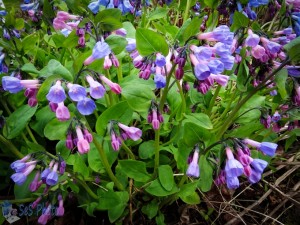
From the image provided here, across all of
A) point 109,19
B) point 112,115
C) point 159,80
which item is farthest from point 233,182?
point 109,19

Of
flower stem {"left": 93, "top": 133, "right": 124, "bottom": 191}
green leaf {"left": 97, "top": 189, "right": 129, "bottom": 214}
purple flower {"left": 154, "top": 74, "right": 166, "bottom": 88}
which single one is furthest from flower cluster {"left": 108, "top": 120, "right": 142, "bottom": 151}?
green leaf {"left": 97, "top": 189, "right": 129, "bottom": 214}

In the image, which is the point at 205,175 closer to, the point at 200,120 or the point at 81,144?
the point at 200,120

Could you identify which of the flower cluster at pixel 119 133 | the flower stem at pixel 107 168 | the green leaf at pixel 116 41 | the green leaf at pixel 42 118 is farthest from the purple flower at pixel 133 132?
the green leaf at pixel 42 118

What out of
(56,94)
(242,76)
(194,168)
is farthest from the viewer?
(242,76)

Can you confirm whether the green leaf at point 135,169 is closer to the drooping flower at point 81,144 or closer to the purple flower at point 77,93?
the drooping flower at point 81,144

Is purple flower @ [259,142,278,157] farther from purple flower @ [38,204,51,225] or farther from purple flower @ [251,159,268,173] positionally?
purple flower @ [38,204,51,225]
